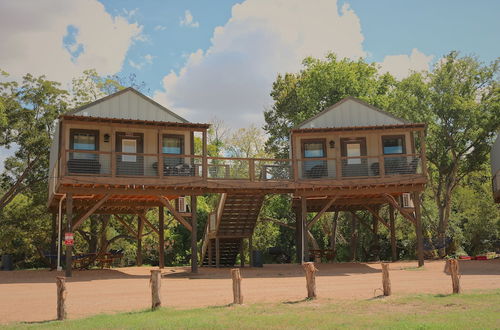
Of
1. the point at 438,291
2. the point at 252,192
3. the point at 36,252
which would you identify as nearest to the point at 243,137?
the point at 36,252

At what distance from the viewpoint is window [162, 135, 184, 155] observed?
2631cm

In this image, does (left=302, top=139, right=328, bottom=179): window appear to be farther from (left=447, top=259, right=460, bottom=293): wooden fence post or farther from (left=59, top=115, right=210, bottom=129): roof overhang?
(left=447, top=259, right=460, bottom=293): wooden fence post

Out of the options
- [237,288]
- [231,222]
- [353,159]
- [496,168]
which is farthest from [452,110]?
[237,288]

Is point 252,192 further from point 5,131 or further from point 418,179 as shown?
point 5,131

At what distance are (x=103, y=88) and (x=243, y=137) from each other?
14.5 metres

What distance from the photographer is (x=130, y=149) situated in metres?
25.8

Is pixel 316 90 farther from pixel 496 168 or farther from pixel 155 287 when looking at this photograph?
pixel 155 287

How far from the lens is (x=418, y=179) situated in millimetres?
25094

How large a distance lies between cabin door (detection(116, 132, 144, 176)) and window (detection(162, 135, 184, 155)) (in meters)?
1.02

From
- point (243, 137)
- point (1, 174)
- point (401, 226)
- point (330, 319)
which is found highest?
point (243, 137)

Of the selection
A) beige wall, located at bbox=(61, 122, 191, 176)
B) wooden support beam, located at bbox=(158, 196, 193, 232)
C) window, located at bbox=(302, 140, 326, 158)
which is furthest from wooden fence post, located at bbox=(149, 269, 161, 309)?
window, located at bbox=(302, 140, 326, 158)

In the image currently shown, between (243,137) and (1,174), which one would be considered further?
(243,137)

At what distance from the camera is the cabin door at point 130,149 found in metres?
25.0

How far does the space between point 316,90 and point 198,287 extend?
79.6 feet
